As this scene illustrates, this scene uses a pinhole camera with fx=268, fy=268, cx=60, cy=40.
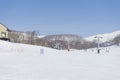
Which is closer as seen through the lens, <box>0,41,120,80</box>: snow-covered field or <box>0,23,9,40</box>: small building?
<box>0,41,120,80</box>: snow-covered field

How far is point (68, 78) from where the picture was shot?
10.5 meters

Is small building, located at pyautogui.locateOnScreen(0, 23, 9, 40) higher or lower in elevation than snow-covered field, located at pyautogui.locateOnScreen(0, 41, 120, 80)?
higher

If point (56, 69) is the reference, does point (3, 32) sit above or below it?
above

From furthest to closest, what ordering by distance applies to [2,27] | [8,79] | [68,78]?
1. [2,27]
2. [68,78]
3. [8,79]

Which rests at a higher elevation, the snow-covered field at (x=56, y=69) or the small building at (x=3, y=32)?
the small building at (x=3, y=32)

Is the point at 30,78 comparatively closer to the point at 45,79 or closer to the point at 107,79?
the point at 45,79

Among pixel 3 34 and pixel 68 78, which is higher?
pixel 3 34

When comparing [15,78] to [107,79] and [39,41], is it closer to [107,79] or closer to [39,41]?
[107,79]

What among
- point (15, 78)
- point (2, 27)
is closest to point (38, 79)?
point (15, 78)

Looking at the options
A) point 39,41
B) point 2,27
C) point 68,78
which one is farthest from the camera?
point 39,41

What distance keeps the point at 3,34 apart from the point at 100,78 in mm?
55183

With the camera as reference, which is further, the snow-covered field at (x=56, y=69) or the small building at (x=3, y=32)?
the small building at (x=3, y=32)

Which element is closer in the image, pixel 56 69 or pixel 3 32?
pixel 56 69

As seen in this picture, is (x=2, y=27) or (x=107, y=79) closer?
(x=107, y=79)
